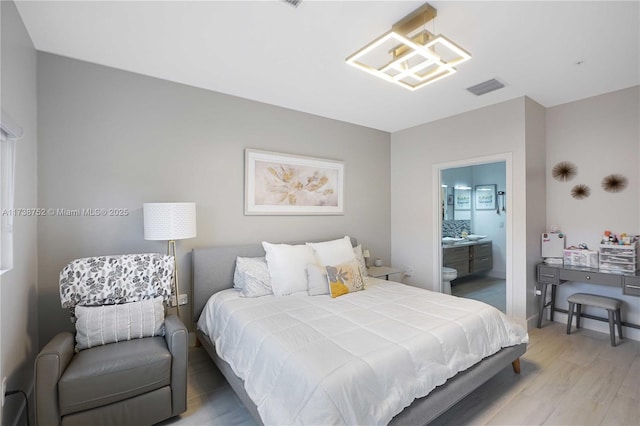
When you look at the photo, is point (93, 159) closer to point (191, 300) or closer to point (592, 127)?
point (191, 300)

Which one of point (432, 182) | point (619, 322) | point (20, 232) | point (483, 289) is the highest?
→ point (432, 182)

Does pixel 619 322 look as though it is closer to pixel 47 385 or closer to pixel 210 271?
pixel 210 271

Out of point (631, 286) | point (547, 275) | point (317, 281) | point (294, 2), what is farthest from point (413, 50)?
point (631, 286)

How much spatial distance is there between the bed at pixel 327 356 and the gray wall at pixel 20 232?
117 centimetres

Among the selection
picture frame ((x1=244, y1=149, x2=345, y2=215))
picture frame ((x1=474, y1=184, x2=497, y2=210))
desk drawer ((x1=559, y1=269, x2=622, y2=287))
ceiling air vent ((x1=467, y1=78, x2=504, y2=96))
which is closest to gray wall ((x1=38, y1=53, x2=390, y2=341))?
picture frame ((x1=244, y1=149, x2=345, y2=215))

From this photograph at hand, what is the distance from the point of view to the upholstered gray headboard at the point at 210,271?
2893 mm

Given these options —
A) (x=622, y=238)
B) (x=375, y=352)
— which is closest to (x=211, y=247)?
(x=375, y=352)

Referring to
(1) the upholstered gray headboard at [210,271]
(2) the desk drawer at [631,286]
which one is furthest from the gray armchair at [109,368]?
(2) the desk drawer at [631,286]

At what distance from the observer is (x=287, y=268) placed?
9.62 ft

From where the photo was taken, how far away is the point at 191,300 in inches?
119

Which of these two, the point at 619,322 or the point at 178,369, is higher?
the point at 178,369

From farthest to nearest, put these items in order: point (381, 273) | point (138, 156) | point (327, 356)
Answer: point (381, 273) → point (138, 156) → point (327, 356)

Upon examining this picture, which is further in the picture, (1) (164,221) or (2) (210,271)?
(2) (210,271)

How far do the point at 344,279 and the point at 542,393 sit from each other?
5.74 feet
